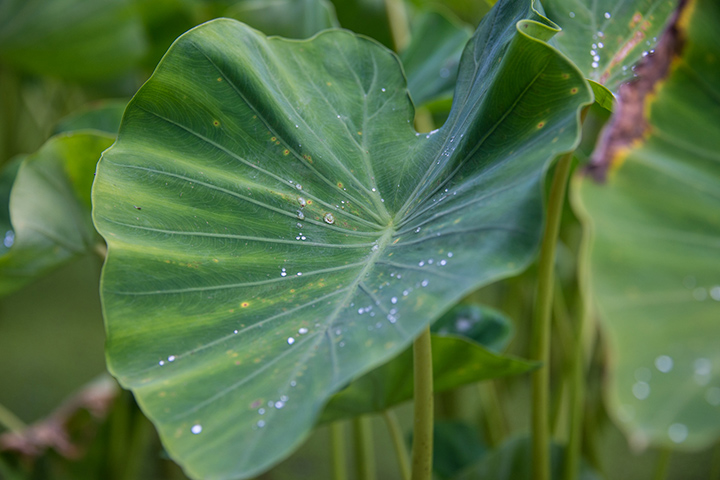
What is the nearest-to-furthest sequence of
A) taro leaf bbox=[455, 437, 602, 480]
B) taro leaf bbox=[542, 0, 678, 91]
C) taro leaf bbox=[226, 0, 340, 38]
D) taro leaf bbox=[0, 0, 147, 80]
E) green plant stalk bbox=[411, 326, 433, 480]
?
green plant stalk bbox=[411, 326, 433, 480] → taro leaf bbox=[542, 0, 678, 91] → taro leaf bbox=[455, 437, 602, 480] → taro leaf bbox=[226, 0, 340, 38] → taro leaf bbox=[0, 0, 147, 80]

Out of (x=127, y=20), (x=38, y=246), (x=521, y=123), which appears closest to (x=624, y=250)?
(x=521, y=123)

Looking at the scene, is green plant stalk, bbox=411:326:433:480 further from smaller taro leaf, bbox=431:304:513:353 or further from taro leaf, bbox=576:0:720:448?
smaller taro leaf, bbox=431:304:513:353

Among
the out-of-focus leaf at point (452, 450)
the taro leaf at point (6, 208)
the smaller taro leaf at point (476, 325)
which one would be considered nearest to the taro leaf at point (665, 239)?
the smaller taro leaf at point (476, 325)

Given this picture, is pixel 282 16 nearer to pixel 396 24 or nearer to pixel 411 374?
pixel 396 24

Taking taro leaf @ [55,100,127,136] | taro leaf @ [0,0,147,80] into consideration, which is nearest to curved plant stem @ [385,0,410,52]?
taro leaf @ [55,100,127,136]

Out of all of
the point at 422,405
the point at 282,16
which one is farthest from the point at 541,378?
the point at 282,16

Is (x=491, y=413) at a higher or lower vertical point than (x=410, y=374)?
lower

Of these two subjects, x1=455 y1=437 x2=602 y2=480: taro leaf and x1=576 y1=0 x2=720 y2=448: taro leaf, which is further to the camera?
x1=455 y1=437 x2=602 y2=480: taro leaf
